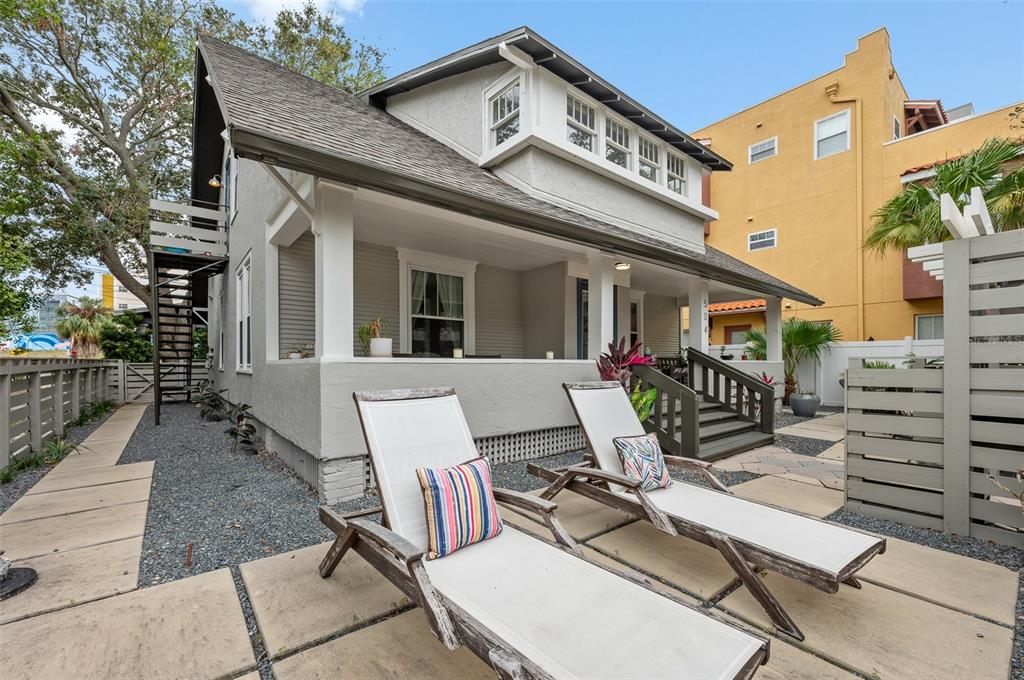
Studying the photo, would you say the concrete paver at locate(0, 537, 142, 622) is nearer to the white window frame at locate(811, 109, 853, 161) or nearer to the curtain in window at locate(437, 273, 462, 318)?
the curtain in window at locate(437, 273, 462, 318)

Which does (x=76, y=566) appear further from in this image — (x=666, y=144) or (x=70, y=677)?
(x=666, y=144)

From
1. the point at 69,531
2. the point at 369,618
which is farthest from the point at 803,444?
the point at 69,531

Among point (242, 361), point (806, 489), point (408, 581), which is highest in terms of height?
point (242, 361)

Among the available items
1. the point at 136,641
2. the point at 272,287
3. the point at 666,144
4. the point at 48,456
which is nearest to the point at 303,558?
the point at 136,641

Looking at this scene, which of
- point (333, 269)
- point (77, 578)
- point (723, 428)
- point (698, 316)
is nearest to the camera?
point (77, 578)

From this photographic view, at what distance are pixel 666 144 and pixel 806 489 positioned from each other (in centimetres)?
727

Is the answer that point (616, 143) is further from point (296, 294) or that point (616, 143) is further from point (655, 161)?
point (296, 294)

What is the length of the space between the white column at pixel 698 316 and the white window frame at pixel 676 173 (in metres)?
2.16

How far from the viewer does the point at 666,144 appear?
362 inches

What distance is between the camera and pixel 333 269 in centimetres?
418

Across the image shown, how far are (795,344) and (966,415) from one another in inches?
352

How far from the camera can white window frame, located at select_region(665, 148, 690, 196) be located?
368 inches

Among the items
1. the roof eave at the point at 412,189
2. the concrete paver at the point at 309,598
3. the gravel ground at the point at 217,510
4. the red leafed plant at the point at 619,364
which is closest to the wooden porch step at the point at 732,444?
the red leafed plant at the point at 619,364

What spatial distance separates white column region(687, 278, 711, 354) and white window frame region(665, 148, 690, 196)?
2.16 metres
